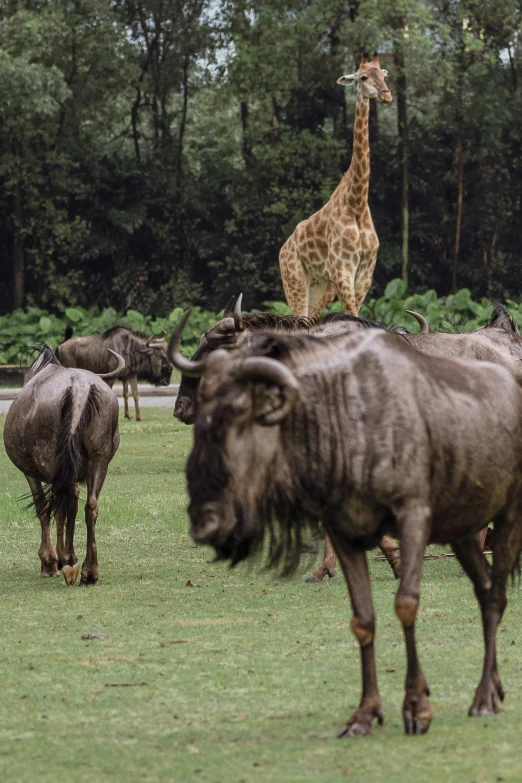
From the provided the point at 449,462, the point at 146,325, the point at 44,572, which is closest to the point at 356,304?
the point at 44,572

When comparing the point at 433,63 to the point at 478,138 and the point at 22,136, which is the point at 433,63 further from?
the point at 22,136

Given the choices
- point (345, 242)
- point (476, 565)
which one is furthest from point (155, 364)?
point (476, 565)

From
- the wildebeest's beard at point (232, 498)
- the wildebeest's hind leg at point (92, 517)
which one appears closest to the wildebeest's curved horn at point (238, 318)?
the wildebeest's hind leg at point (92, 517)

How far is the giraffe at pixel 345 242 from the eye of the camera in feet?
52.0

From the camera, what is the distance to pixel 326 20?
39.3 metres

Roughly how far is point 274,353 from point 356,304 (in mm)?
10422

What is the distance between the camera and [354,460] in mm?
4941

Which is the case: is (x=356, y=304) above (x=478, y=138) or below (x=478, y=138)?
below

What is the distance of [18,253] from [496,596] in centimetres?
3579

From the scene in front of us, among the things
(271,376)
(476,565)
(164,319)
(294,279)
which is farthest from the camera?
(164,319)

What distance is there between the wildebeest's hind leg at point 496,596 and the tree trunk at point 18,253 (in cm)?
3495

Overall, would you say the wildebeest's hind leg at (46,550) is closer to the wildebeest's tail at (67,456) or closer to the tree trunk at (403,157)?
the wildebeest's tail at (67,456)

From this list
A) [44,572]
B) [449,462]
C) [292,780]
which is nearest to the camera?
[292,780]

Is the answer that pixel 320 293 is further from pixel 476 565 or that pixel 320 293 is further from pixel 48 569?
pixel 476 565
